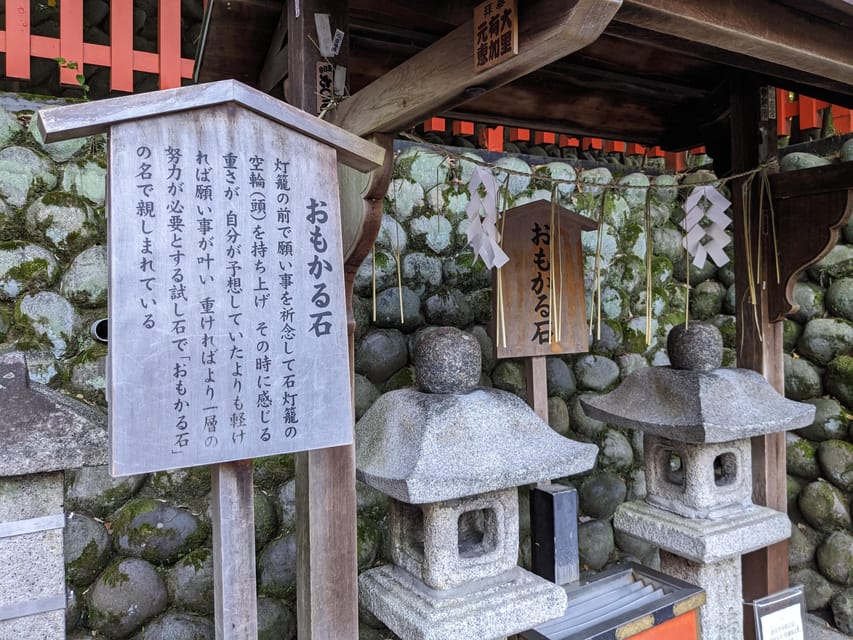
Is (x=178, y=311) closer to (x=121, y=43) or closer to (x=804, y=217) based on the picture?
(x=121, y=43)

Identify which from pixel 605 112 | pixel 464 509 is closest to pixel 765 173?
pixel 605 112

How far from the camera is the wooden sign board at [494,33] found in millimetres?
1743

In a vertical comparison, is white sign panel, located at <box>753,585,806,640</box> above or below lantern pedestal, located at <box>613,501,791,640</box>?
below

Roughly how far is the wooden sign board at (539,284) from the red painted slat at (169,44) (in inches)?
94.7

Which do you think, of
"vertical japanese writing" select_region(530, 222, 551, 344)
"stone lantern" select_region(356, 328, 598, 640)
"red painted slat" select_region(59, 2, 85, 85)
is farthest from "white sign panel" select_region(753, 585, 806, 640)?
"red painted slat" select_region(59, 2, 85, 85)

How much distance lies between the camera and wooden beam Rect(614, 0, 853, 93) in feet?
6.28

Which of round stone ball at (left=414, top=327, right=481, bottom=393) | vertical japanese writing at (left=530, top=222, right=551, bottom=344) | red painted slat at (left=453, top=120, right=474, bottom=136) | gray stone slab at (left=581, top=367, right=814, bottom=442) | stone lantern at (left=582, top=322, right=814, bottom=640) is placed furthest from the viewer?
red painted slat at (left=453, top=120, right=474, bottom=136)

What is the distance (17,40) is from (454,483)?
369 cm

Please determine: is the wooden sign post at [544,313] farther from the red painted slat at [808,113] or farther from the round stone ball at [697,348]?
the red painted slat at [808,113]

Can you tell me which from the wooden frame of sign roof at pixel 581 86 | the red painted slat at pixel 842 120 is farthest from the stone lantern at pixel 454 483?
the red painted slat at pixel 842 120

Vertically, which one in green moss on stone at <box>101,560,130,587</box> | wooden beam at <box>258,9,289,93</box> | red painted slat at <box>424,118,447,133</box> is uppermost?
red painted slat at <box>424,118,447,133</box>

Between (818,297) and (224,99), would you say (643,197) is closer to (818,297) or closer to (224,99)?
(818,297)

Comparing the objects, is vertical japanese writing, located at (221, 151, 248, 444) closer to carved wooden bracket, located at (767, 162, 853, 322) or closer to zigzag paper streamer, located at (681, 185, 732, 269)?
zigzag paper streamer, located at (681, 185, 732, 269)

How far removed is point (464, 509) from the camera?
2.57 m
